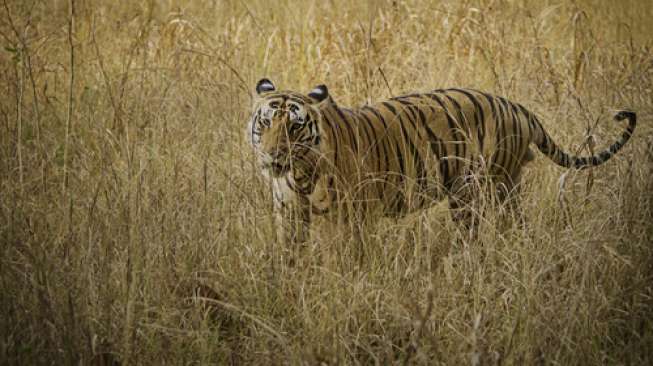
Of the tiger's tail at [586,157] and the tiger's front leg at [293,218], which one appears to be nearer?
the tiger's front leg at [293,218]

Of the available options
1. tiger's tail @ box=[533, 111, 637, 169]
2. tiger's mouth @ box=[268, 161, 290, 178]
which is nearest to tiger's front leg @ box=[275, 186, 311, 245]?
tiger's mouth @ box=[268, 161, 290, 178]

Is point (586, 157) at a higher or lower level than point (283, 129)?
lower

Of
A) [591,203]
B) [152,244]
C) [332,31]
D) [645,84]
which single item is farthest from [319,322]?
[332,31]

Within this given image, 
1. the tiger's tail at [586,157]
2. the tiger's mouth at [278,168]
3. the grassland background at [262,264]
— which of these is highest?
the tiger's tail at [586,157]

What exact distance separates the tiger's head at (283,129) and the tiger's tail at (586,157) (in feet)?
3.86

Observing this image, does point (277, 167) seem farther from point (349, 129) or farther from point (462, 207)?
point (462, 207)

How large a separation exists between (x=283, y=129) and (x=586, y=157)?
1.53 metres

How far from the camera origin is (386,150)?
12.1 feet

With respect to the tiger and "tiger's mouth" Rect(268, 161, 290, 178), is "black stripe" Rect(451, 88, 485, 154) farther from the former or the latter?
"tiger's mouth" Rect(268, 161, 290, 178)

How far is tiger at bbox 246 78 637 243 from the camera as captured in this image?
11.0 feet

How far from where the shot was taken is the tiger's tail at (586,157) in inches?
142

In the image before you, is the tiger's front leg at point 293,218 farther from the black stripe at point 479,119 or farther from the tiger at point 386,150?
the black stripe at point 479,119

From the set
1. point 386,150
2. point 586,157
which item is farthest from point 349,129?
point 586,157

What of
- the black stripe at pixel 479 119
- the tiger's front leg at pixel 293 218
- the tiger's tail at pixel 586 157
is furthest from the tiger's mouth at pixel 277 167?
the tiger's tail at pixel 586 157
